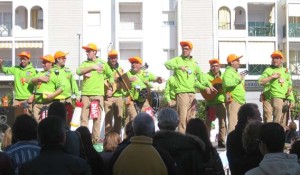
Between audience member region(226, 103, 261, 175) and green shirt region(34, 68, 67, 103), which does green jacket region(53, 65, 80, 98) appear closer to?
green shirt region(34, 68, 67, 103)

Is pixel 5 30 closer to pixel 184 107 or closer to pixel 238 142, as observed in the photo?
pixel 184 107

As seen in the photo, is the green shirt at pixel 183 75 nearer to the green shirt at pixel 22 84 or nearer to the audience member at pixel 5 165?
the green shirt at pixel 22 84

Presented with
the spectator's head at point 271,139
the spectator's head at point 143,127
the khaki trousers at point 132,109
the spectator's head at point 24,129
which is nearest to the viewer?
the spectator's head at point 271,139

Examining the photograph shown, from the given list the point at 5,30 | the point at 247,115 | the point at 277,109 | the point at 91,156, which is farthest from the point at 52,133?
the point at 5,30

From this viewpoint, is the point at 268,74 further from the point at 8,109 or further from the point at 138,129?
the point at 138,129

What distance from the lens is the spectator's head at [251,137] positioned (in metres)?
7.30

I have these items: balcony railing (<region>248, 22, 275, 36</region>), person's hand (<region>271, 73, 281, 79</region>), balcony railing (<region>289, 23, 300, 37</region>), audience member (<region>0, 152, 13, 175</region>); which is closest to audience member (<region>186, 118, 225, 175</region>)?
audience member (<region>0, 152, 13, 175</region>)

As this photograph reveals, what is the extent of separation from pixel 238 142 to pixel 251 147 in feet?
2.35

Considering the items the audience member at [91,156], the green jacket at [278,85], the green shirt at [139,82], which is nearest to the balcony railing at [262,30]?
the green jacket at [278,85]

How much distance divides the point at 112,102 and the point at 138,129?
9104mm

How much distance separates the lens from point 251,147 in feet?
24.2

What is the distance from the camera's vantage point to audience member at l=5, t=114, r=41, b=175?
7043mm

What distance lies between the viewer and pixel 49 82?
51.2 feet

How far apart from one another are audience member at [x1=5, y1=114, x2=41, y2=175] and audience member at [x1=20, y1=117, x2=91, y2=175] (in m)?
0.81
